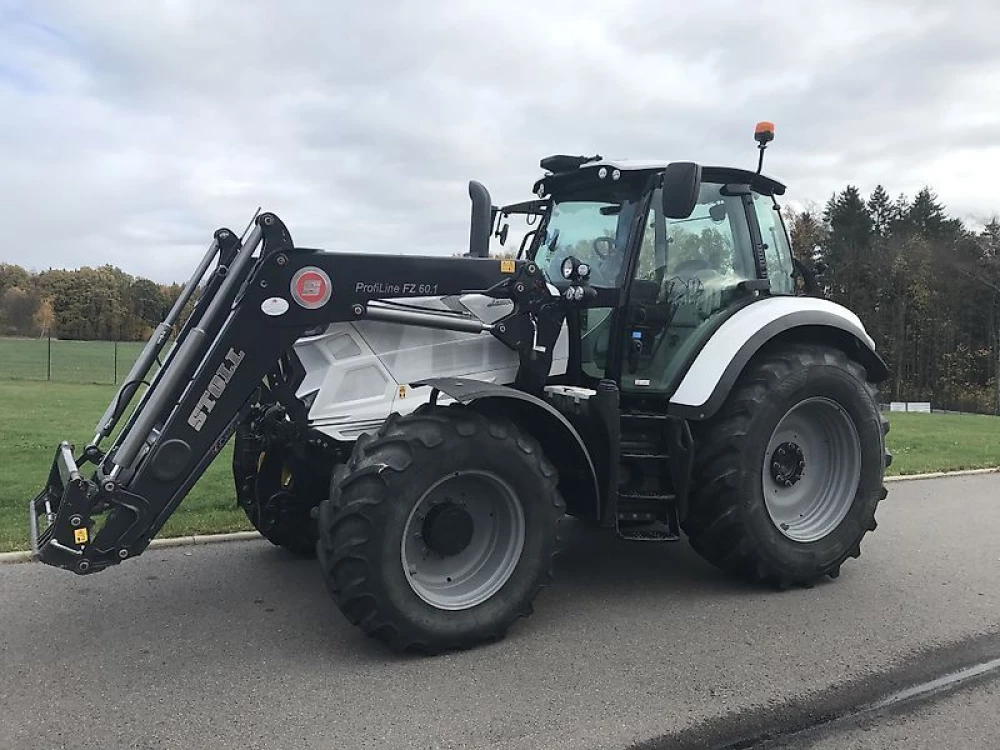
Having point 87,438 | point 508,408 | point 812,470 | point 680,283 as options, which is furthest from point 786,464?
point 87,438

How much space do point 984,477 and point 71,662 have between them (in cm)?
1034

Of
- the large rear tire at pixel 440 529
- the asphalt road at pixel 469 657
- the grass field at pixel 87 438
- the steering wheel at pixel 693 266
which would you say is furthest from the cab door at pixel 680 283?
the grass field at pixel 87 438

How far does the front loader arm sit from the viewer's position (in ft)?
12.8

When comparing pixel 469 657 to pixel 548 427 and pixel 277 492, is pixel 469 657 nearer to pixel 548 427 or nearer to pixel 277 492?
pixel 548 427

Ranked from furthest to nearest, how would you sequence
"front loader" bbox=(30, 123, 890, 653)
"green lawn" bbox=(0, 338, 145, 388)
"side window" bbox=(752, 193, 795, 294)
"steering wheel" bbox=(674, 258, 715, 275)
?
1. "green lawn" bbox=(0, 338, 145, 388)
2. "side window" bbox=(752, 193, 795, 294)
3. "steering wheel" bbox=(674, 258, 715, 275)
4. "front loader" bbox=(30, 123, 890, 653)

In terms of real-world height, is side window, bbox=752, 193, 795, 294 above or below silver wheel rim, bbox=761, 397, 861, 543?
above

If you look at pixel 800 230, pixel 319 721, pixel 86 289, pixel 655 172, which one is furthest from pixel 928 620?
pixel 86 289

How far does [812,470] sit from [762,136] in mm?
2355

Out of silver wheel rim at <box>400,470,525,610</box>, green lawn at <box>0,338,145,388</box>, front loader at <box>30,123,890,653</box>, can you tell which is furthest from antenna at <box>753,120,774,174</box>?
green lawn at <box>0,338,145,388</box>

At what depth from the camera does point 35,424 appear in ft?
43.2

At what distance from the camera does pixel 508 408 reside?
179 inches

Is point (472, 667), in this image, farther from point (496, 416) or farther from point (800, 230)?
point (800, 230)

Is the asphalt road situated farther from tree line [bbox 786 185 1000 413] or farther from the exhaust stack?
tree line [bbox 786 185 1000 413]

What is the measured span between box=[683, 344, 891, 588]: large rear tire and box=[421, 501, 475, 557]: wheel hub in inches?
64.0
